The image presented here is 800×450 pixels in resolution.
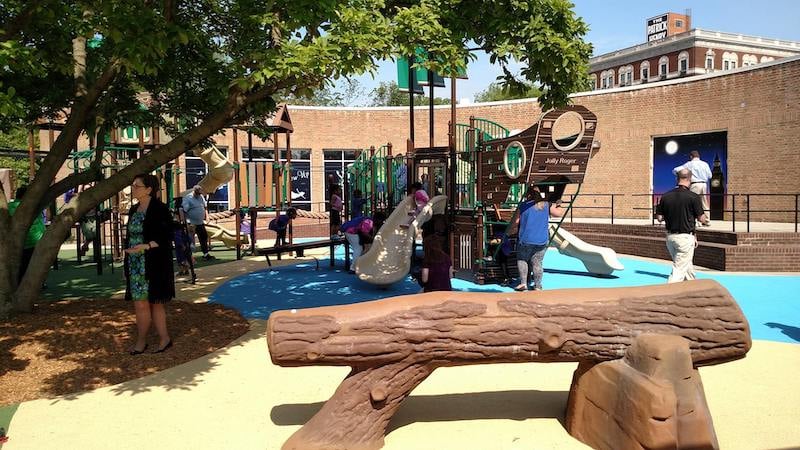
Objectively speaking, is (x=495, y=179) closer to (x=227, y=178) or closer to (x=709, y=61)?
(x=227, y=178)

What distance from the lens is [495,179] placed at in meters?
9.59

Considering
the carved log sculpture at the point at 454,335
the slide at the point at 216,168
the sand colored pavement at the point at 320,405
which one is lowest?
the sand colored pavement at the point at 320,405

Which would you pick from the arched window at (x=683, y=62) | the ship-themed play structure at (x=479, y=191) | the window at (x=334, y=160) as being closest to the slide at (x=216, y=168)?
the ship-themed play structure at (x=479, y=191)

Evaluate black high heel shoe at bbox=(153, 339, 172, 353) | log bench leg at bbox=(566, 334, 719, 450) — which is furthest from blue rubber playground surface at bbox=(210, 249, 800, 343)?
log bench leg at bbox=(566, 334, 719, 450)

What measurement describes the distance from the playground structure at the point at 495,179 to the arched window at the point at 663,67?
46511mm

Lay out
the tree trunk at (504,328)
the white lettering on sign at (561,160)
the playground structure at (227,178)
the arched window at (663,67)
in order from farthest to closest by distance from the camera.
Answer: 1. the arched window at (663,67)
2. the playground structure at (227,178)
3. the white lettering on sign at (561,160)
4. the tree trunk at (504,328)

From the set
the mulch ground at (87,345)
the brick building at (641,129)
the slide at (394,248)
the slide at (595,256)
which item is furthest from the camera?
the brick building at (641,129)

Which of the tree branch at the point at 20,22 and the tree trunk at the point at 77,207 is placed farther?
the tree trunk at the point at 77,207

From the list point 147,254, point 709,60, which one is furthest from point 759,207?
point 709,60

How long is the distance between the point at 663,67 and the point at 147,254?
180ft

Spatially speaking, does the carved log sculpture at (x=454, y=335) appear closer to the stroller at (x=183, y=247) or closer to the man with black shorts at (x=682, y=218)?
the man with black shorts at (x=682, y=218)

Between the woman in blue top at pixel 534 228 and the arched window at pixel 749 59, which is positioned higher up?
the arched window at pixel 749 59

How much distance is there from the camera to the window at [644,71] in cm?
5262

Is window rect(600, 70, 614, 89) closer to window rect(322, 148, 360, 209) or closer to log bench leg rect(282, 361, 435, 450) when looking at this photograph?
window rect(322, 148, 360, 209)
